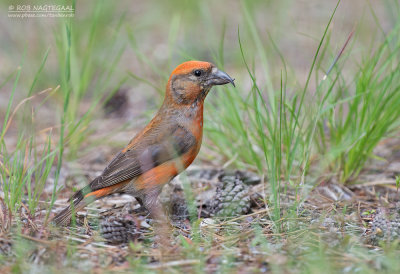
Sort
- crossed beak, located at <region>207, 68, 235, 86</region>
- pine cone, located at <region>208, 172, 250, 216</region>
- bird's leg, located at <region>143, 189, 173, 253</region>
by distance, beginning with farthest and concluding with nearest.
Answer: crossed beak, located at <region>207, 68, 235, 86</region> < pine cone, located at <region>208, 172, 250, 216</region> < bird's leg, located at <region>143, 189, 173, 253</region>

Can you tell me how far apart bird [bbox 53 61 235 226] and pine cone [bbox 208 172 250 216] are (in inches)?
14.1

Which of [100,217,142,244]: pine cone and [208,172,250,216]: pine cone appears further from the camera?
[208,172,250,216]: pine cone

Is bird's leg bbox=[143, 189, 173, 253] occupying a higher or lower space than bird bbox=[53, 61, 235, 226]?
lower

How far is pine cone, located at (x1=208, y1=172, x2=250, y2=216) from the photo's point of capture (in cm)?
421

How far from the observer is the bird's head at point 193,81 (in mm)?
4590

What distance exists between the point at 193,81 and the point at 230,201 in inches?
42.4

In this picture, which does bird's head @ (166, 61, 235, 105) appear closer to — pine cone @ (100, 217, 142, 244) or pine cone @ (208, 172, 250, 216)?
pine cone @ (208, 172, 250, 216)

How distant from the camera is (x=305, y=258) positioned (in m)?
3.08

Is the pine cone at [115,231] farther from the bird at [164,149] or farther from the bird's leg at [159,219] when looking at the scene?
the bird at [164,149]

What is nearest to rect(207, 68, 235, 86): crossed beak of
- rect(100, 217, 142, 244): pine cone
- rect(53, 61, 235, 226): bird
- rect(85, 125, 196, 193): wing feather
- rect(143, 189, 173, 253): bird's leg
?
rect(53, 61, 235, 226): bird

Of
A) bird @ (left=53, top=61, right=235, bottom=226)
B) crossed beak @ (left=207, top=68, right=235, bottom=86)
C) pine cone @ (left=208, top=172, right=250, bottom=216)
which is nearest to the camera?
pine cone @ (left=208, top=172, right=250, bottom=216)

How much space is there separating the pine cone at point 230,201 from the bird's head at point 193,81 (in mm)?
845

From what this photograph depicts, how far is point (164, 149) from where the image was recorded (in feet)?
14.7

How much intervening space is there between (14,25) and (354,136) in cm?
630
